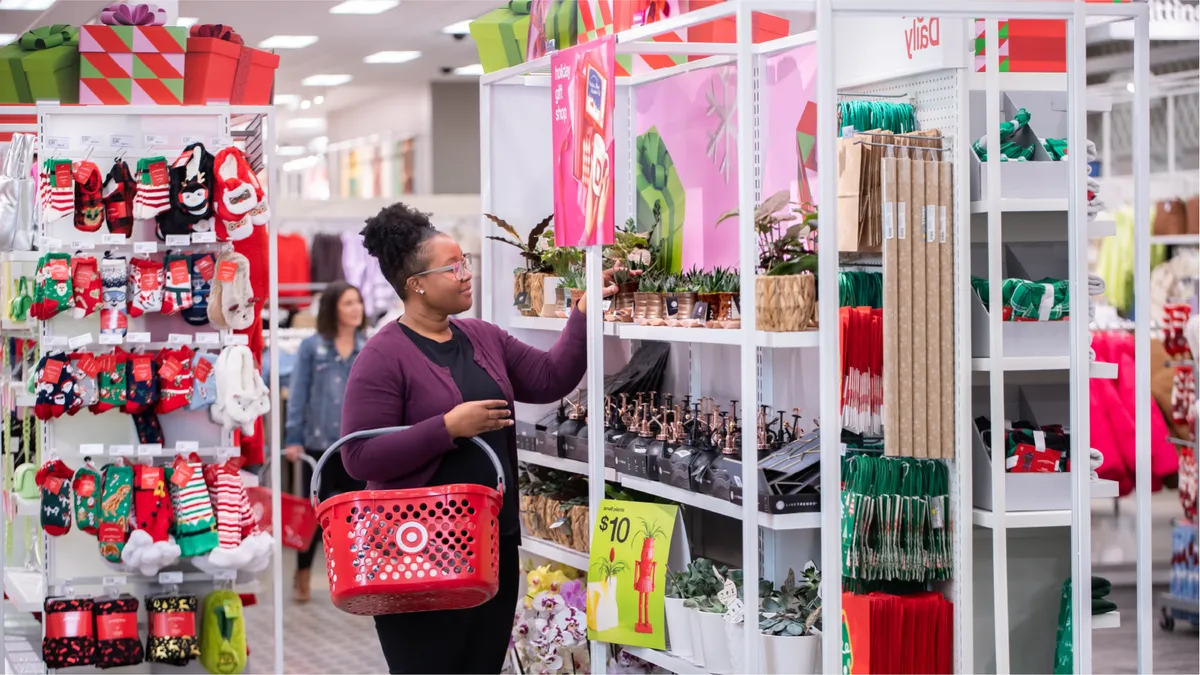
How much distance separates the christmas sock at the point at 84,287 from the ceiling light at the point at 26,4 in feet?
10.3

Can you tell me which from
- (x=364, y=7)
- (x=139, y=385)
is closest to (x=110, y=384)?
(x=139, y=385)

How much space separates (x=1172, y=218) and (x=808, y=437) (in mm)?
6361

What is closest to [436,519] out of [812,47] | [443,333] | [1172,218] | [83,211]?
[443,333]

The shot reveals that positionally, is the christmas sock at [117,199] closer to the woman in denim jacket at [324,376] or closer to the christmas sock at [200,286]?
the christmas sock at [200,286]

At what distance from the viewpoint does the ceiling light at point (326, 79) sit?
1469 cm

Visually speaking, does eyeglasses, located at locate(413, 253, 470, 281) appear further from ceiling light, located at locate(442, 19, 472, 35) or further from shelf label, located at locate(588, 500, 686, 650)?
ceiling light, located at locate(442, 19, 472, 35)

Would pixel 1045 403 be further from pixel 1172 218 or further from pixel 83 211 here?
pixel 1172 218

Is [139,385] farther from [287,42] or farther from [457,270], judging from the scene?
[287,42]

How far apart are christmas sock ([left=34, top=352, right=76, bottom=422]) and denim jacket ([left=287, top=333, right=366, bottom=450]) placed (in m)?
3.11

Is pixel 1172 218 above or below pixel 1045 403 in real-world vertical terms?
above

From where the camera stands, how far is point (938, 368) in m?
3.54

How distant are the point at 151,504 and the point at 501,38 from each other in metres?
2.17

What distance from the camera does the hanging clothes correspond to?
1224 centimetres

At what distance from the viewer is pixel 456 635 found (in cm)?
373
